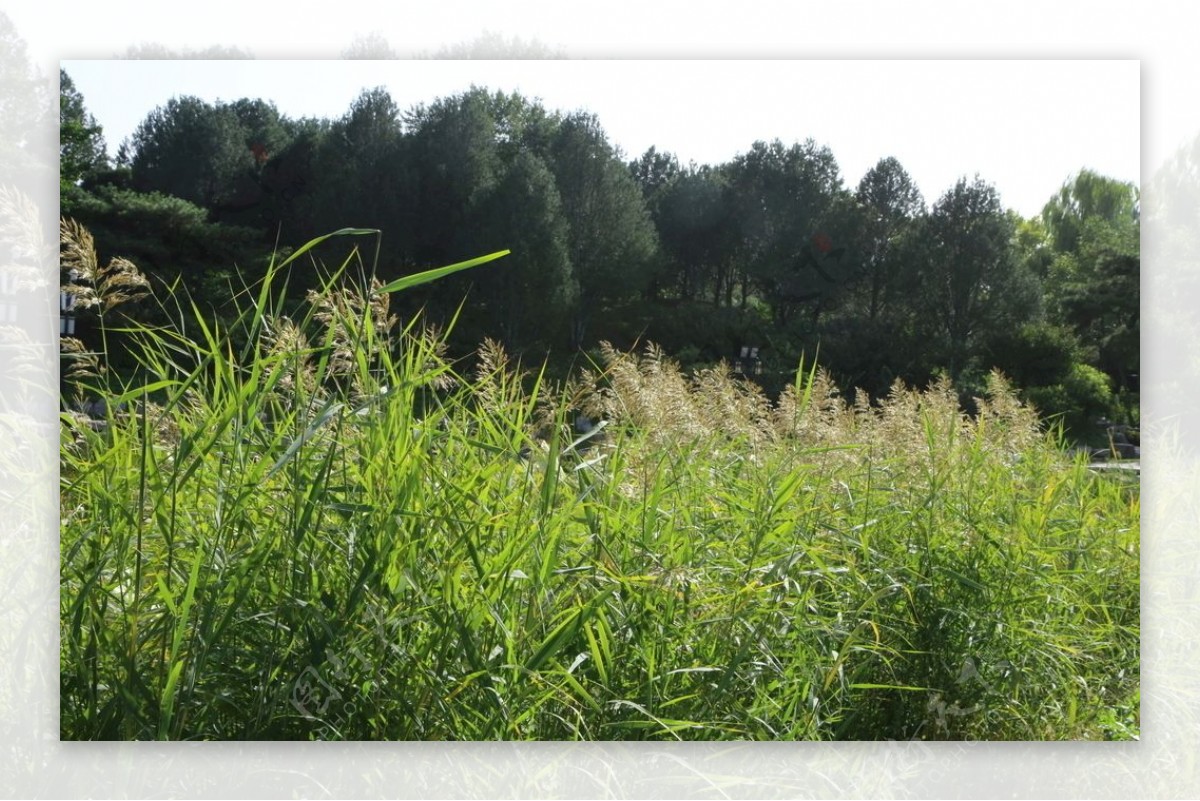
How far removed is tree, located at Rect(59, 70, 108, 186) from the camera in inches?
124

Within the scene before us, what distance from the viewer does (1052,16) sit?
328 cm

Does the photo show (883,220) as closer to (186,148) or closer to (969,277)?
(969,277)

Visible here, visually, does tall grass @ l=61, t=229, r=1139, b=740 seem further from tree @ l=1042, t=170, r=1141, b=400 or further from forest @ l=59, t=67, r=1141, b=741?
tree @ l=1042, t=170, r=1141, b=400

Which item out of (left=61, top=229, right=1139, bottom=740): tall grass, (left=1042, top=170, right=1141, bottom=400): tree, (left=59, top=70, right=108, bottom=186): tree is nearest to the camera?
(left=61, top=229, right=1139, bottom=740): tall grass

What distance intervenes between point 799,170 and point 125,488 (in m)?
2.10

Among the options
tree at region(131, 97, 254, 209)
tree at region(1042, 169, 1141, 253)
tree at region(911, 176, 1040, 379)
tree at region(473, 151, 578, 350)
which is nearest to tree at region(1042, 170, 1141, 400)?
tree at region(1042, 169, 1141, 253)

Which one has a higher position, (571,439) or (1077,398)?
(1077,398)

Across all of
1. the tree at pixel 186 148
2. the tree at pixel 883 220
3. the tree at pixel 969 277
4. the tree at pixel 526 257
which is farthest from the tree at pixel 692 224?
the tree at pixel 186 148

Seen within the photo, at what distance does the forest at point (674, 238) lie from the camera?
320 cm

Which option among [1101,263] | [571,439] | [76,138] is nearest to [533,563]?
[571,439]

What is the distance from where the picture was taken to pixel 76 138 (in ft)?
10.4

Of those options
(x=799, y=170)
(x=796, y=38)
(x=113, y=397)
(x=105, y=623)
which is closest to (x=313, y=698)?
(x=105, y=623)

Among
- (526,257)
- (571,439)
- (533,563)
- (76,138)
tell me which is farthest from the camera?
(526,257)

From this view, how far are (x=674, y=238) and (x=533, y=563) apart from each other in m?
1.29
